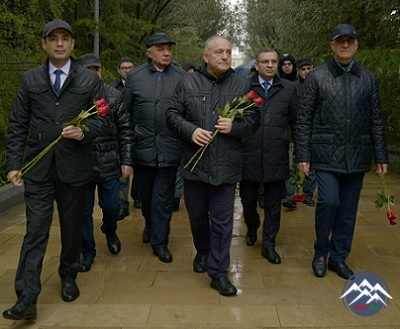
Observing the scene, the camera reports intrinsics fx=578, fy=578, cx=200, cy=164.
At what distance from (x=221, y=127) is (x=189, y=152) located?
46 cm

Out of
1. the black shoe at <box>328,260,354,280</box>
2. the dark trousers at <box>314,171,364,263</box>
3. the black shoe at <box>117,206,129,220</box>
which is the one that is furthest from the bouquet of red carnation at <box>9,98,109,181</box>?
the black shoe at <box>117,206,129,220</box>

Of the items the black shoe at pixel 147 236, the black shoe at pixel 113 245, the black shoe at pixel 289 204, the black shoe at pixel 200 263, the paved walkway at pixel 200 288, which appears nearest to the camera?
the paved walkway at pixel 200 288

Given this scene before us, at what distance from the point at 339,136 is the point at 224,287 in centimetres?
156

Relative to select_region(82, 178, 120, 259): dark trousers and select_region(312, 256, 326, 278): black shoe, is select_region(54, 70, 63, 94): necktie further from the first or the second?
select_region(312, 256, 326, 278): black shoe

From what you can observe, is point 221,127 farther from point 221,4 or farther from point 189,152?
point 221,4

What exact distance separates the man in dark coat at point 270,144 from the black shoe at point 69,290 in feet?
6.08

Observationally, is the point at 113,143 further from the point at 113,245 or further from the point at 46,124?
the point at 46,124

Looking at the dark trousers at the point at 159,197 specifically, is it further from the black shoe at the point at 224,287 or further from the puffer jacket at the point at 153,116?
the black shoe at the point at 224,287

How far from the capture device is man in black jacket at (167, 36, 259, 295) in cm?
444

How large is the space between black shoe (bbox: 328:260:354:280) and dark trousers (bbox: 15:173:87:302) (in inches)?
88.1

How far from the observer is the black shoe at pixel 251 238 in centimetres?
595

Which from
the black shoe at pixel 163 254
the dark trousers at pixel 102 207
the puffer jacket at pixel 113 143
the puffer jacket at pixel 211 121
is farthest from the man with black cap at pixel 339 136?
the dark trousers at pixel 102 207

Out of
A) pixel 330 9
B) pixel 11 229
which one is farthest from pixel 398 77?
pixel 11 229

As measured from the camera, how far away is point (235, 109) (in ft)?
14.3
